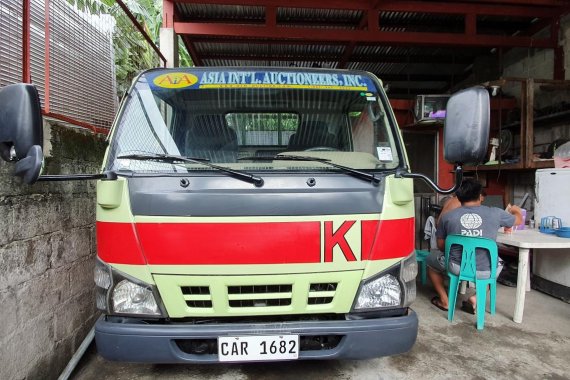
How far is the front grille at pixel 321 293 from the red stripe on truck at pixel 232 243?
0.52ft

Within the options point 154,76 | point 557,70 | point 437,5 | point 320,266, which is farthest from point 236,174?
point 557,70

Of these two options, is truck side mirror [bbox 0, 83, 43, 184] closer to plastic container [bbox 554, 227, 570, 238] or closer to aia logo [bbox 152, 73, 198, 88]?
aia logo [bbox 152, 73, 198, 88]

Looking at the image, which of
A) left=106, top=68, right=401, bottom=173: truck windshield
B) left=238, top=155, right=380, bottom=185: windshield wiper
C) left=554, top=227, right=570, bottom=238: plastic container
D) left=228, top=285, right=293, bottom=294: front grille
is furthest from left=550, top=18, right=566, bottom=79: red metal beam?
left=228, top=285, right=293, bottom=294: front grille

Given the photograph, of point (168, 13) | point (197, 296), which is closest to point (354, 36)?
point (168, 13)

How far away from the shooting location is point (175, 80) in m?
2.42

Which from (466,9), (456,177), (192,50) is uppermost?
(466,9)

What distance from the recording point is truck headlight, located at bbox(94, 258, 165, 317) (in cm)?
193

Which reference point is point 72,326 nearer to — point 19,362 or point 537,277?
point 19,362

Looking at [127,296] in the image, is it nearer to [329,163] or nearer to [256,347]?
[256,347]

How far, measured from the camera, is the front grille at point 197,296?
193cm

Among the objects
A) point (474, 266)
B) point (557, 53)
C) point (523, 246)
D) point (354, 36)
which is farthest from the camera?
point (354, 36)

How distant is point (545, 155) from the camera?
5609mm

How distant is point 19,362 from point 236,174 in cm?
170

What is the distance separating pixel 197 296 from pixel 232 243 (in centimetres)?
35
